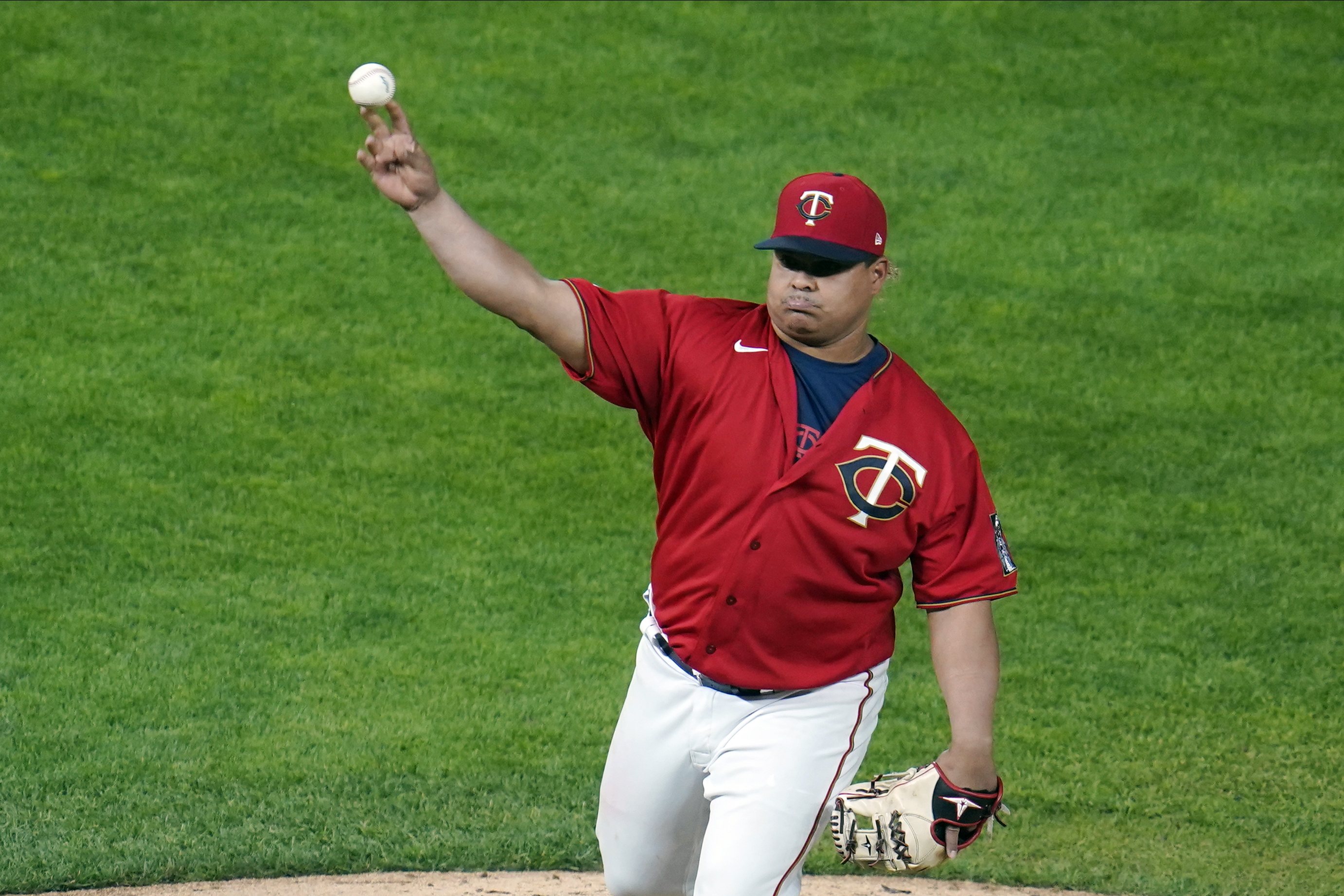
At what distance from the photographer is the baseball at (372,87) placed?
3289 millimetres

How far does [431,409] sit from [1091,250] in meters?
4.07

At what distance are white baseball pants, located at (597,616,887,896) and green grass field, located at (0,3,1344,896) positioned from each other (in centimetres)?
127

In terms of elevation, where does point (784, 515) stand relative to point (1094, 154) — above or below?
below

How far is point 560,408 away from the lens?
325 inches

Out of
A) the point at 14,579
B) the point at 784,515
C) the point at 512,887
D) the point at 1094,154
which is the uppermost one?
the point at 1094,154

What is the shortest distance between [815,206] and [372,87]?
0.94m

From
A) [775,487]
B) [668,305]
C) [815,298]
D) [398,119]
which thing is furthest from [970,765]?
[398,119]

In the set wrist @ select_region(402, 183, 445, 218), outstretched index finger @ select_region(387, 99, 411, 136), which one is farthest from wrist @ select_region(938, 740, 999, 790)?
outstretched index finger @ select_region(387, 99, 411, 136)

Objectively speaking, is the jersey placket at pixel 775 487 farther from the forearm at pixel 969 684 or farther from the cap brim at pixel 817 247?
the forearm at pixel 969 684

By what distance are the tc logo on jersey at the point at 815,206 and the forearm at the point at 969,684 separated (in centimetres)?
86

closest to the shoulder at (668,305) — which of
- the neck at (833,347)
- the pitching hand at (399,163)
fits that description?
the neck at (833,347)

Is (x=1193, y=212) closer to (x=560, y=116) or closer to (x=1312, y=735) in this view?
(x=560, y=116)

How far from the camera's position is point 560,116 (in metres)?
11.0

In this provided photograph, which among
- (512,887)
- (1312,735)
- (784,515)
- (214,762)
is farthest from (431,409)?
(784,515)
